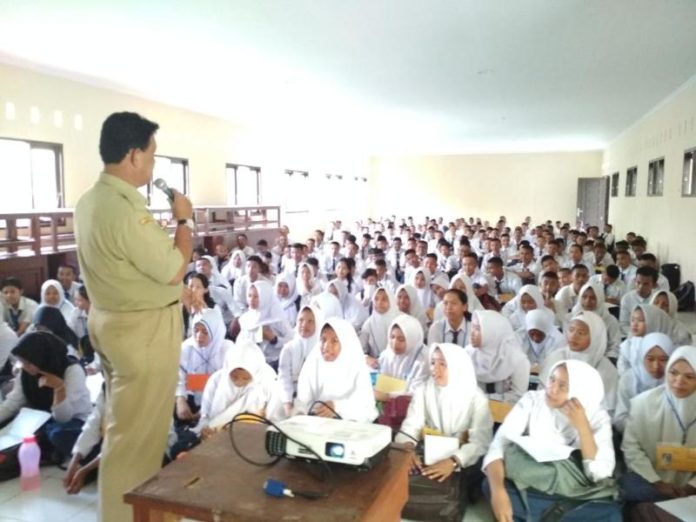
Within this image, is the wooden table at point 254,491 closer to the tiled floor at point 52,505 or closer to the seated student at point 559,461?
the seated student at point 559,461

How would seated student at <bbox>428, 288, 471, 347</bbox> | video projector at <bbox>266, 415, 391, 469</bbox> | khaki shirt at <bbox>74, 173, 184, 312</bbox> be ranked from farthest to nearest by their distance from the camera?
seated student at <bbox>428, 288, 471, 347</bbox>
khaki shirt at <bbox>74, 173, 184, 312</bbox>
video projector at <bbox>266, 415, 391, 469</bbox>

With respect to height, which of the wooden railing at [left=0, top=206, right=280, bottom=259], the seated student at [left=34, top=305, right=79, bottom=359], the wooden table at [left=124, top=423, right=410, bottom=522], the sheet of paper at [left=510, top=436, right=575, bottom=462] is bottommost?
the sheet of paper at [left=510, top=436, right=575, bottom=462]

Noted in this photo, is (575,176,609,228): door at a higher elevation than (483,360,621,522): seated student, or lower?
higher

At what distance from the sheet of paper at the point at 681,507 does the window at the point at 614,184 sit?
14.3 m

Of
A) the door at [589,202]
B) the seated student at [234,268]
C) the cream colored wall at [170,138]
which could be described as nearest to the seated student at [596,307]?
the seated student at [234,268]

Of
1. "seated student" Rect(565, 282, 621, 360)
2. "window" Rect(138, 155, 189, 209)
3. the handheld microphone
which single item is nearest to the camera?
the handheld microphone

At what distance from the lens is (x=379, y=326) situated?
520 centimetres

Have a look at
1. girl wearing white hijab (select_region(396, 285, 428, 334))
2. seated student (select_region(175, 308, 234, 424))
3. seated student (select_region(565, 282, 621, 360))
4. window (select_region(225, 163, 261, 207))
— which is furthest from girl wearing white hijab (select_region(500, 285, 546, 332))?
window (select_region(225, 163, 261, 207))

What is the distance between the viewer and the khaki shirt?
1.69m

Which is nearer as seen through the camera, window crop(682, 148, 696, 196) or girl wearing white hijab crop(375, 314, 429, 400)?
girl wearing white hijab crop(375, 314, 429, 400)

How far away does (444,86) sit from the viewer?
8414 millimetres

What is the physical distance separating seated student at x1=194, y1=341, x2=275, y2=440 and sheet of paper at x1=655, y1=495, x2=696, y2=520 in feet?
6.84

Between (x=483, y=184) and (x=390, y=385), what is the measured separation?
17337mm

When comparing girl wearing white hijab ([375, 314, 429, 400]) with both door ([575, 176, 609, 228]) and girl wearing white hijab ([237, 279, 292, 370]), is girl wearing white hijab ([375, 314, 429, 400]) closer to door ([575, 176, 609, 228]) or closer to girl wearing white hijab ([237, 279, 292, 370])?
Result: girl wearing white hijab ([237, 279, 292, 370])
